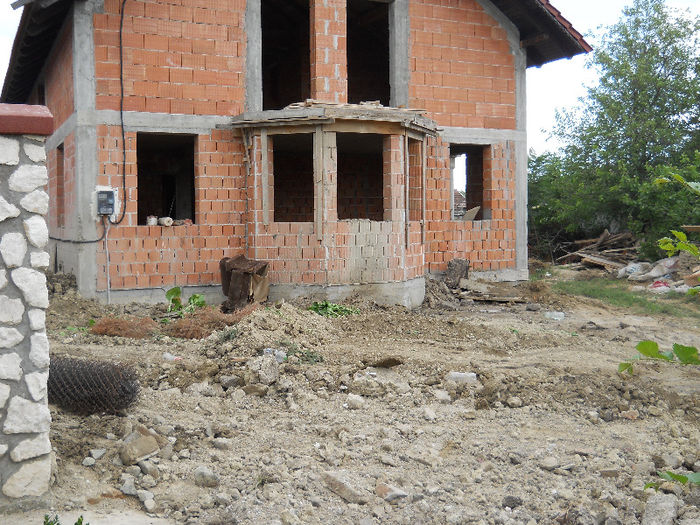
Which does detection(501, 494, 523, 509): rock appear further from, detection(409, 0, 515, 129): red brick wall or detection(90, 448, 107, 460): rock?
detection(409, 0, 515, 129): red brick wall

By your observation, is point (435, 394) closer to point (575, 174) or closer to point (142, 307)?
point (142, 307)

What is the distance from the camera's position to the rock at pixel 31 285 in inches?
163

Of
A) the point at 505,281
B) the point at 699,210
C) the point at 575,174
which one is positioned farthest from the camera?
the point at 575,174

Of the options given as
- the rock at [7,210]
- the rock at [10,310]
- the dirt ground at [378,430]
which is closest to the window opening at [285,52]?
the dirt ground at [378,430]

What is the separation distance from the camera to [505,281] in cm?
1460

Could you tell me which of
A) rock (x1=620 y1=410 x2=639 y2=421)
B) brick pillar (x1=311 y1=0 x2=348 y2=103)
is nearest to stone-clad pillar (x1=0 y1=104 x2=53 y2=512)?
rock (x1=620 y1=410 x2=639 y2=421)

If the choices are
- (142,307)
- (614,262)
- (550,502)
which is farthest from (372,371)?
(614,262)

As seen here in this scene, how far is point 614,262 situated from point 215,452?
702 inches

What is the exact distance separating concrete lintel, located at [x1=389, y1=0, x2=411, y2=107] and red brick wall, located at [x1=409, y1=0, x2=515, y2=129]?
0.11 meters

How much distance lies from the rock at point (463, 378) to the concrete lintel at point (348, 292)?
4.47 meters

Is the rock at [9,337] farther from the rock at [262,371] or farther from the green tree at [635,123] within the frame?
the green tree at [635,123]

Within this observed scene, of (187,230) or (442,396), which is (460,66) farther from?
(442,396)

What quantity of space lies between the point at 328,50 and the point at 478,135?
11.6 feet

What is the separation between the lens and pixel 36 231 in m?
4.16
